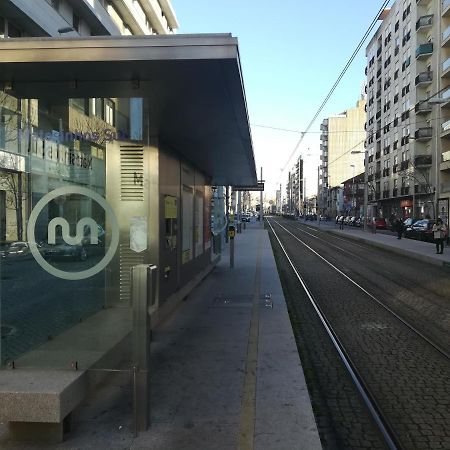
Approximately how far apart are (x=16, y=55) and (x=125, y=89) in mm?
1250

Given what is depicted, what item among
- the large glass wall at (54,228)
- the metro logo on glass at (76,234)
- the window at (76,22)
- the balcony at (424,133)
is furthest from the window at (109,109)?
the balcony at (424,133)

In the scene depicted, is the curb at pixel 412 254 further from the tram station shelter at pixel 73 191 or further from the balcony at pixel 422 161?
the balcony at pixel 422 161

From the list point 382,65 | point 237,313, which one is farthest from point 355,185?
point 237,313

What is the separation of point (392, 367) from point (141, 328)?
142 inches

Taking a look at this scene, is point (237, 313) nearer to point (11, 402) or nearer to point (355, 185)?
point (11, 402)

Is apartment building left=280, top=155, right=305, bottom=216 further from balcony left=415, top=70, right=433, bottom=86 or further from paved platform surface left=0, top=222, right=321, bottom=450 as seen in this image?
paved platform surface left=0, top=222, right=321, bottom=450

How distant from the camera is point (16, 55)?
15.6ft

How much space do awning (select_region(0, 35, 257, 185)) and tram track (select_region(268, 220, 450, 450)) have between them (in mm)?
3602

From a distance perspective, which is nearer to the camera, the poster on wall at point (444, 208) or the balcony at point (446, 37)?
the poster on wall at point (444, 208)

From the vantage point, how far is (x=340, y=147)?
440 feet

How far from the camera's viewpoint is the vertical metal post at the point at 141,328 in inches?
151

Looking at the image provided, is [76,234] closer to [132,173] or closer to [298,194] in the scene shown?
[132,173]

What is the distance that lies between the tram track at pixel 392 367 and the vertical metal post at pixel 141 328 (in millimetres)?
2047

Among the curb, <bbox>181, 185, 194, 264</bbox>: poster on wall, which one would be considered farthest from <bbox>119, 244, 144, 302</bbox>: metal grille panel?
the curb
